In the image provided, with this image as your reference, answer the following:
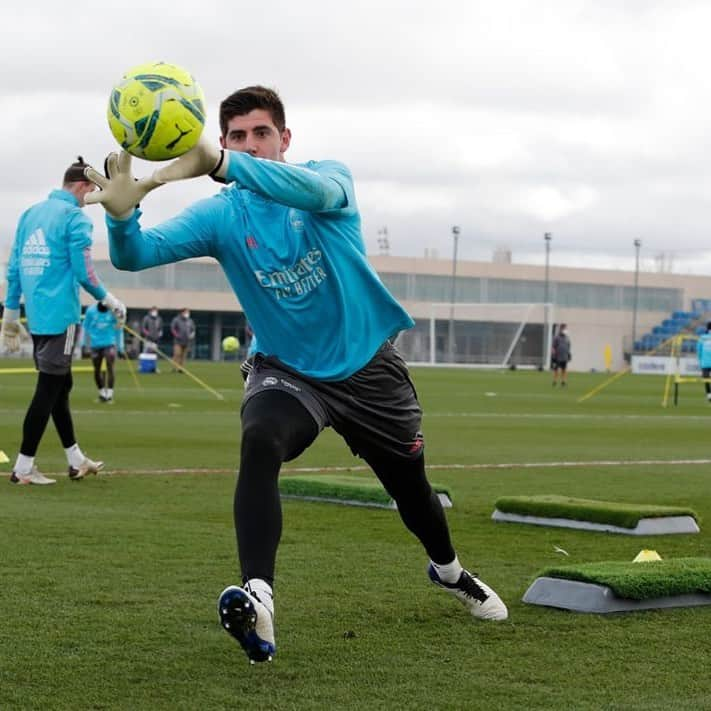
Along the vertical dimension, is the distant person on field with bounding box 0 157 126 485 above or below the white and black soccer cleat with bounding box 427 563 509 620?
above

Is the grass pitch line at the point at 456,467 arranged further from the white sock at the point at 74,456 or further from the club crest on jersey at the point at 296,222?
the club crest on jersey at the point at 296,222

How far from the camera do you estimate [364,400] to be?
574 cm

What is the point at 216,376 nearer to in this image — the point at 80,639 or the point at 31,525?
the point at 31,525

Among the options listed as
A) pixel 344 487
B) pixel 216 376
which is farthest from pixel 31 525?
pixel 216 376

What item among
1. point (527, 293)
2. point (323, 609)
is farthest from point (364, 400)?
point (527, 293)

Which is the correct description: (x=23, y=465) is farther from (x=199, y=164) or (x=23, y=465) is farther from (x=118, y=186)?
(x=199, y=164)

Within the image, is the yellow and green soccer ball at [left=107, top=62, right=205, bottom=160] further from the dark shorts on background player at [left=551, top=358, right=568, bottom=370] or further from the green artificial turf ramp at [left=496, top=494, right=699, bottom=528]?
the dark shorts on background player at [left=551, top=358, right=568, bottom=370]

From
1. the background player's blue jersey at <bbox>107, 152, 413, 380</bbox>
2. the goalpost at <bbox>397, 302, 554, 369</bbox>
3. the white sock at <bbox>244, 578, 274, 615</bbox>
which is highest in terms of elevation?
the background player's blue jersey at <bbox>107, 152, 413, 380</bbox>

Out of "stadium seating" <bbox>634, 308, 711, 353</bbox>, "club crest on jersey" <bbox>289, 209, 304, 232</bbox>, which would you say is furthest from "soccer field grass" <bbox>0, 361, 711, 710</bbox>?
"stadium seating" <bbox>634, 308, 711, 353</bbox>

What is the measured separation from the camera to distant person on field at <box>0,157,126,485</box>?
11.2 m

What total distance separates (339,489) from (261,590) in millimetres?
5307

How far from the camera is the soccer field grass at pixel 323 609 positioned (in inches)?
186

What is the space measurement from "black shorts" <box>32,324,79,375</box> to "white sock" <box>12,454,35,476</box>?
701mm

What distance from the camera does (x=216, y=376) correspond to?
46312 mm
